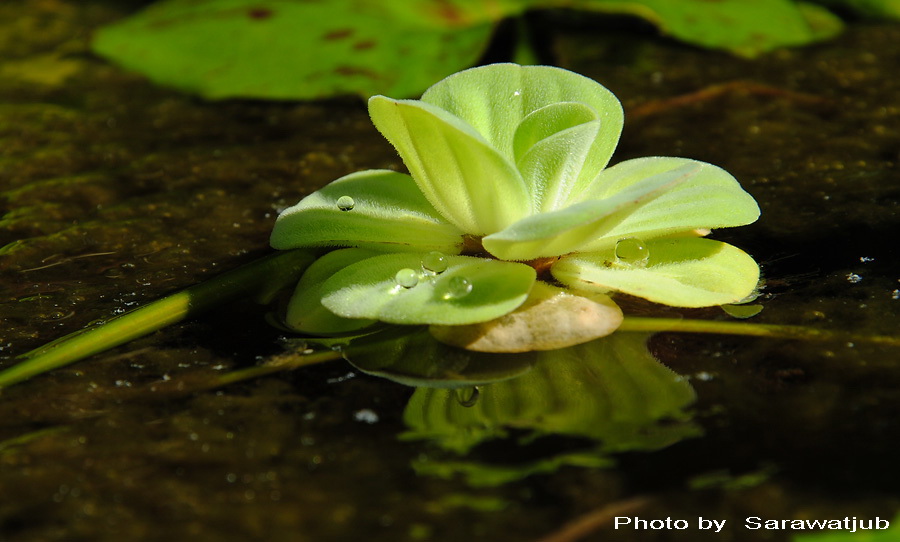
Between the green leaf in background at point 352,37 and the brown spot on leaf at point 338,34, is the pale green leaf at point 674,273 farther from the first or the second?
the brown spot on leaf at point 338,34

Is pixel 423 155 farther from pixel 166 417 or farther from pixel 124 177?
pixel 124 177

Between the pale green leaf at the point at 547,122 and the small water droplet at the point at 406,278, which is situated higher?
the pale green leaf at the point at 547,122

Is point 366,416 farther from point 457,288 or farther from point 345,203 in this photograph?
point 345,203

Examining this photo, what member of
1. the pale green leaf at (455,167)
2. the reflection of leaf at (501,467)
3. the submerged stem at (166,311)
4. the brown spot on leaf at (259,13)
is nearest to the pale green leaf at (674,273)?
the pale green leaf at (455,167)

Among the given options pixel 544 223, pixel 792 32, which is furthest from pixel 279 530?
pixel 792 32

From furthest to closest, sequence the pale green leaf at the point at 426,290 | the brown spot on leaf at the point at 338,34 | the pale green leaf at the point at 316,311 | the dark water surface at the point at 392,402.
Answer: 1. the brown spot on leaf at the point at 338,34
2. the pale green leaf at the point at 316,311
3. the pale green leaf at the point at 426,290
4. the dark water surface at the point at 392,402

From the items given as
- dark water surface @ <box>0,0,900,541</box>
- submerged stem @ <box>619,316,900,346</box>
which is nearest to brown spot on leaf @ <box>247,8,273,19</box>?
dark water surface @ <box>0,0,900,541</box>

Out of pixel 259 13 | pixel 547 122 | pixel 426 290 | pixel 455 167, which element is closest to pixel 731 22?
pixel 259 13
